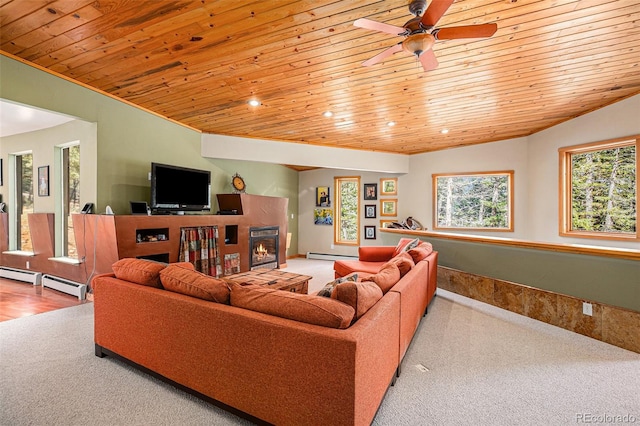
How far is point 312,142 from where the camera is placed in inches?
245

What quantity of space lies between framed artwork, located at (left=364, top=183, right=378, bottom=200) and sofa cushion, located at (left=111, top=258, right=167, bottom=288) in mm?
6079

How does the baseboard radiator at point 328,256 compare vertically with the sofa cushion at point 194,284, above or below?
below

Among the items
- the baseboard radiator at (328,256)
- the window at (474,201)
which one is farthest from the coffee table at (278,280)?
the window at (474,201)

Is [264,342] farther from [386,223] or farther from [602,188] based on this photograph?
[386,223]

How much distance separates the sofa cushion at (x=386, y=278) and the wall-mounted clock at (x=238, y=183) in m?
4.63

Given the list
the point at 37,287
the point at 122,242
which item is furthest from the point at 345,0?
the point at 37,287

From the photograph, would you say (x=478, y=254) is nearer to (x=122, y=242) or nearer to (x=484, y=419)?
(x=484, y=419)

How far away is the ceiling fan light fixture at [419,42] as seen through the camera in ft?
6.96

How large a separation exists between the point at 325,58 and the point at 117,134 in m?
3.20

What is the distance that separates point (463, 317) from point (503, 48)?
284 centimetres

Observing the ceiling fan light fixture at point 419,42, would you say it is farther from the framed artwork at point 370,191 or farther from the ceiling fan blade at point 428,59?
the framed artwork at point 370,191

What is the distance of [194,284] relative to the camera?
198cm

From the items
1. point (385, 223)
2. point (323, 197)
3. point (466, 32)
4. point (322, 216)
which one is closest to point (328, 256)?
point (322, 216)

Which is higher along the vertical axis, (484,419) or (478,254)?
(478,254)
